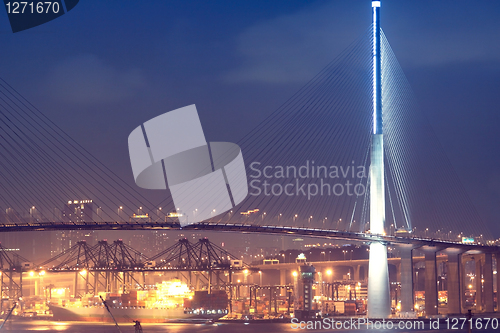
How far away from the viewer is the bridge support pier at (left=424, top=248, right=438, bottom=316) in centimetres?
5144

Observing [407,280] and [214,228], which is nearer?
[214,228]

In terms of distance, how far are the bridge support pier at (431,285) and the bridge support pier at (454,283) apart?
3314mm

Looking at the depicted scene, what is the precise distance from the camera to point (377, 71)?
4178 centimetres

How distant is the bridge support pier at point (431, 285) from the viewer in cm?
5144

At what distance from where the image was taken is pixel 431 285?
5228 cm

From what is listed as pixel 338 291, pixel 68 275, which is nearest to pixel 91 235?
pixel 68 275

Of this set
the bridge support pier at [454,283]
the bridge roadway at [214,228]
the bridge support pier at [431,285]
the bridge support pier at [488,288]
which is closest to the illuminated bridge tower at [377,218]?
the bridge roadway at [214,228]

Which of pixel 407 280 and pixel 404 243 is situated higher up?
pixel 404 243

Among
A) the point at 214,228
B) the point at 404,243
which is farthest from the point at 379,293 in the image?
the point at 214,228

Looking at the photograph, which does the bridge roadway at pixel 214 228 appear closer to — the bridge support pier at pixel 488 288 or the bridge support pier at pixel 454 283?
the bridge support pier at pixel 454 283

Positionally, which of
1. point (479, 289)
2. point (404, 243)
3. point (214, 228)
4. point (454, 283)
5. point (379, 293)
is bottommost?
point (479, 289)

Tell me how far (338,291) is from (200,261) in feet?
78.9

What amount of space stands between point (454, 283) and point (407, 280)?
1007 centimetres

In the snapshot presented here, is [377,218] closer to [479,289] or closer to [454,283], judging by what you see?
[454,283]
